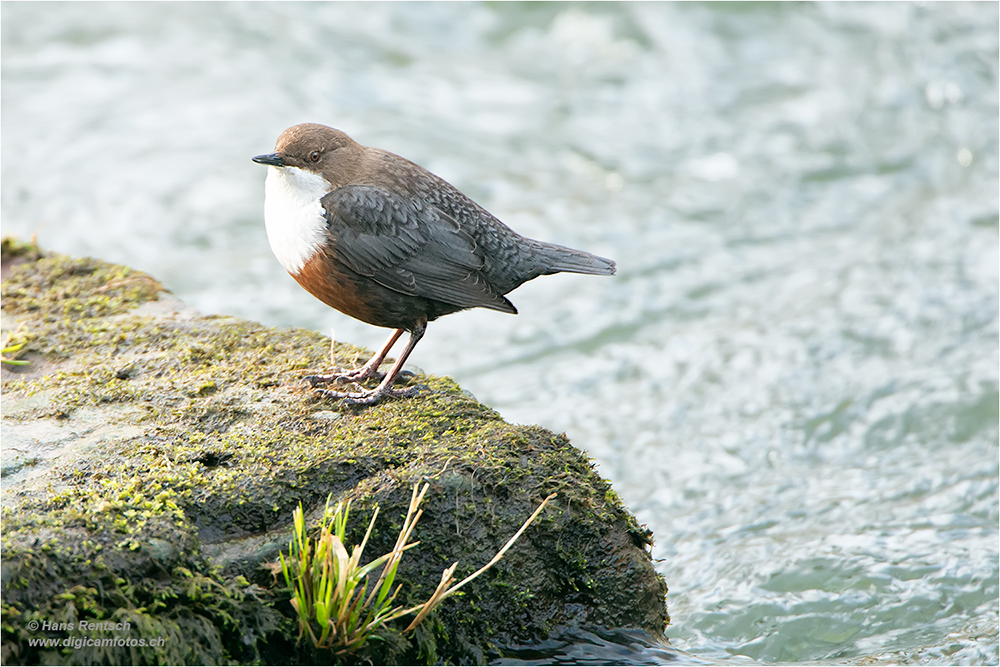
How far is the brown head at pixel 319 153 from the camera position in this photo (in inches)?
142

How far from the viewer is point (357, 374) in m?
3.55

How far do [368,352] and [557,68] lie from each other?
7.36 metres

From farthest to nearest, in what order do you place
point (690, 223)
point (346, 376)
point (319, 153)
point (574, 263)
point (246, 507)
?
point (690, 223), point (574, 263), point (319, 153), point (346, 376), point (246, 507)

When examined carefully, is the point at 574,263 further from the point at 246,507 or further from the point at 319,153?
the point at 246,507

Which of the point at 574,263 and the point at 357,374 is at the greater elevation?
the point at 574,263

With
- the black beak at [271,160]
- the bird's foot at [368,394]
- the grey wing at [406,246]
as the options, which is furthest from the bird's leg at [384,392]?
the black beak at [271,160]

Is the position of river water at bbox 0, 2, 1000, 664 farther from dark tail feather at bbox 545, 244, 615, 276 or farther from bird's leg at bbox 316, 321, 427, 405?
dark tail feather at bbox 545, 244, 615, 276

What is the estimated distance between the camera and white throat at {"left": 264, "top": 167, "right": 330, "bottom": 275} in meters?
3.53

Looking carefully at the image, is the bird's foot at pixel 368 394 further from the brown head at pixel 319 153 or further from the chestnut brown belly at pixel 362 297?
the brown head at pixel 319 153

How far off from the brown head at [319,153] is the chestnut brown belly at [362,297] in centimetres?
35

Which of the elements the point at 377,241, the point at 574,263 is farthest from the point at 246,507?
the point at 574,263

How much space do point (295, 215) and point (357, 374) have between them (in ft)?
2.06

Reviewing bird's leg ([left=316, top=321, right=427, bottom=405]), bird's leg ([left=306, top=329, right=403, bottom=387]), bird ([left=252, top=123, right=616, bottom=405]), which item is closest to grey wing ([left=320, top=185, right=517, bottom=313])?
bird ([left=252, top=123, right=616, bottom=405])

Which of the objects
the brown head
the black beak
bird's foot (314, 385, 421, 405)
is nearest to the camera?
bird's foot (314, 385, 421, 405)
